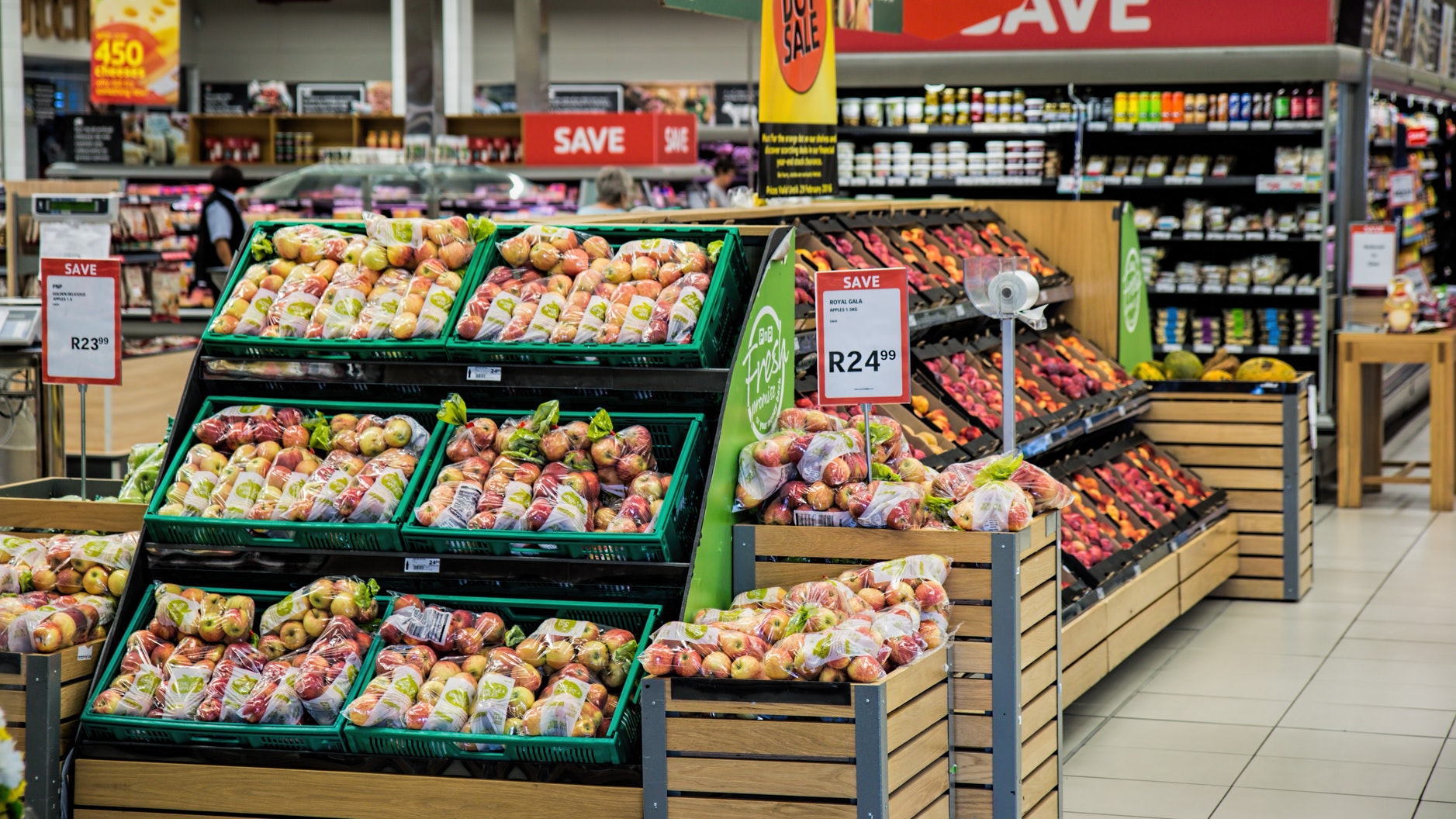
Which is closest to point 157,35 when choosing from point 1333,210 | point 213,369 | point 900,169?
point 900,169

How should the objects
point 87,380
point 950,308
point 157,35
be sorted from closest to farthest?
point 87,380
point 950,308
point 157,35

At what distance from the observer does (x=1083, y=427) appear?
606cm

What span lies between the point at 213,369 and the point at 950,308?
287cm

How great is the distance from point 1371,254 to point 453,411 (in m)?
6.88

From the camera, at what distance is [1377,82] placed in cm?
1016

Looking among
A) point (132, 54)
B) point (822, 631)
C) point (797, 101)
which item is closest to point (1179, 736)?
point (822, 631)

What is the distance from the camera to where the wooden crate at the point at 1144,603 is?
5.09 meters

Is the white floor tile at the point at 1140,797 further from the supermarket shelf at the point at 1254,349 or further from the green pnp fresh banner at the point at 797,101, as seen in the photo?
the supermarket shelf at the point at 1254,349

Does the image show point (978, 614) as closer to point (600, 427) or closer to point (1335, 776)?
point (600, 427)

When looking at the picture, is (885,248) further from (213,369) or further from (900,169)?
(900,169)

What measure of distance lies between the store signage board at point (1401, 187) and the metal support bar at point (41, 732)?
9979 millimetres

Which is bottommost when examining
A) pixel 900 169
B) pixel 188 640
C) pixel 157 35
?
pixel 188 640

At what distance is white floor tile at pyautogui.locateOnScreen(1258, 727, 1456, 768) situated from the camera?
4.88 meters

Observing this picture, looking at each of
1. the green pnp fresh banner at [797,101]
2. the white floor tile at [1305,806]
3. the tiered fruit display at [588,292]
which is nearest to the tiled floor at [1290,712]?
the white floor tile at [1305,806]
